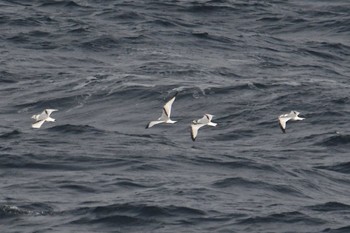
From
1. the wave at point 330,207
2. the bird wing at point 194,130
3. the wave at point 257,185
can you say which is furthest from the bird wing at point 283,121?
the wave at point 330,207

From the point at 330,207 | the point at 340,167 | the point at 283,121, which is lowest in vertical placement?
the point at 340,167

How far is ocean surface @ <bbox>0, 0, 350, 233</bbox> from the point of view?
55000 mm

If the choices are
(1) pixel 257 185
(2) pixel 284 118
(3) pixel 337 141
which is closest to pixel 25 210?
(1) pixel 257 185

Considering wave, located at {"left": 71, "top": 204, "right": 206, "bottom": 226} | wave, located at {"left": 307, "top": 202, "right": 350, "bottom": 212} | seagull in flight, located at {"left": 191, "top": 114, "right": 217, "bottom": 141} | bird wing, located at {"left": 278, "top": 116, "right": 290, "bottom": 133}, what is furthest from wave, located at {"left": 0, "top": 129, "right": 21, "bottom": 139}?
wave, located at {"left": 307, "top": 202, "right": 350, "bottom": 212}

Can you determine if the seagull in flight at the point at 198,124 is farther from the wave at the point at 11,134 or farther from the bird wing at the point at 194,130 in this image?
the wave at the point at 11,134

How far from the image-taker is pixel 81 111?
70750 mm

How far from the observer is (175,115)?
7025 centimetres

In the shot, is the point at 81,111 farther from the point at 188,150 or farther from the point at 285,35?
the point at 285,35

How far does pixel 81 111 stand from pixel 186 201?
1581 cm

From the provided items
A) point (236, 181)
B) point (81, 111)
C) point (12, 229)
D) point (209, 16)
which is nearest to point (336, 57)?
point (209, 16)

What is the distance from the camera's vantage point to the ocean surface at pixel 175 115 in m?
55.0

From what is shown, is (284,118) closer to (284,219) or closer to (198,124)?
(198,124)

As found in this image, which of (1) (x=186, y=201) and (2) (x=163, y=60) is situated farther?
(2) (x=163, y=60)

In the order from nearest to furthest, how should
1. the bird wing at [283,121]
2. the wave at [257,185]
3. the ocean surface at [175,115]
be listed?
the ocean surface at [175,115] → the wave at [257,185] → the bird wing at [283,121]
